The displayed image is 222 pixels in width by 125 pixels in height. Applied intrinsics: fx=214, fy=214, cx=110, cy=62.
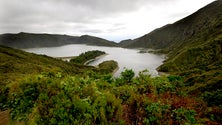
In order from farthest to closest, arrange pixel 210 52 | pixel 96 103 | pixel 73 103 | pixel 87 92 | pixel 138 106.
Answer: pixel 210 52
pixel 138 106
pixel 87 92
pixel 96 103
pixel 73 103

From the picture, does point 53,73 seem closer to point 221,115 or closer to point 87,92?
point 87,92

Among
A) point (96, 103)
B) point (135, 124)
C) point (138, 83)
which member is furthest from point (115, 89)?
point (96, 103)

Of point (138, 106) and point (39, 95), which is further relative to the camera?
point (138, 106)

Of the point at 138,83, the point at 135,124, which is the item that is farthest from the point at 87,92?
the point at 138,83

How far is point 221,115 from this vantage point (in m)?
16.7

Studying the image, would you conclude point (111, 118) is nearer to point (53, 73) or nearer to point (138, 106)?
point (138, 106)

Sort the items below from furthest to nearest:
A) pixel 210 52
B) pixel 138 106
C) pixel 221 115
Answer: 1. pixel 210 52
2. pixel 221 115
3. pixel 138 106

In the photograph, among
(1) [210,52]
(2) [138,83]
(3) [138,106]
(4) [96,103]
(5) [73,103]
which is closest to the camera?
(5) [73,103]

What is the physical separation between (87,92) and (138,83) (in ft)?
36.4

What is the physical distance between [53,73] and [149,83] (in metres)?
11.6

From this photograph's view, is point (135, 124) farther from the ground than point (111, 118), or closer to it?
closer to it

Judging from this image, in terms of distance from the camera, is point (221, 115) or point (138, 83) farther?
point (138, 83)

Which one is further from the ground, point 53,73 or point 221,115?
point 53,73

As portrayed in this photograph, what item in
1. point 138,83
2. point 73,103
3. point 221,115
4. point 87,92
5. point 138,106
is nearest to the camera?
point 73,103
